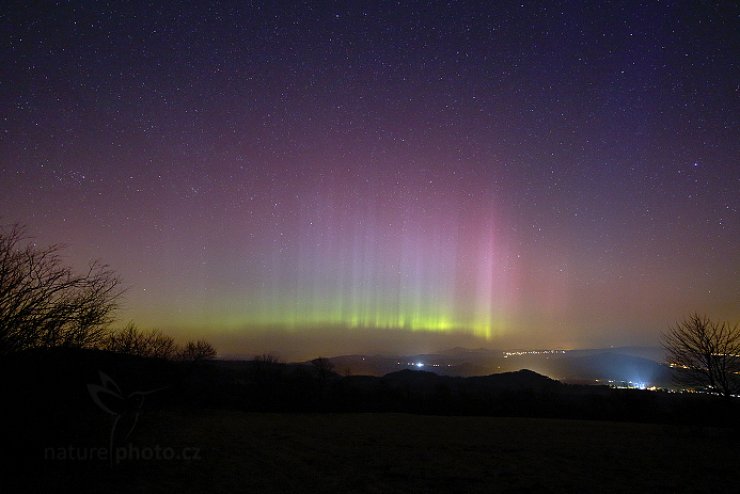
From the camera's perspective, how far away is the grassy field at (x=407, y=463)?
10234mm

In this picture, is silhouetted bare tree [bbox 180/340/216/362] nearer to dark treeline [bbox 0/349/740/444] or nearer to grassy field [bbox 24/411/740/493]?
dark treeline [bbox 0/349/740/444]

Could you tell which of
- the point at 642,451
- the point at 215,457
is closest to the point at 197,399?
the point at 215,457

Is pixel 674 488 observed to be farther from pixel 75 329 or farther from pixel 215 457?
pixel 75 329

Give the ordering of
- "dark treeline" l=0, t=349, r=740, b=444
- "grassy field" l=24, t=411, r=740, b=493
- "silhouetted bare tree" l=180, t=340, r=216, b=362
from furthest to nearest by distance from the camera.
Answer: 1. "silhouetted bare tree" l=180, t=340, r=216, b=362
2. "dark treeline" l=0, t=349, r=740, b=444
3. "grassy field" l=24, t=411, r=740, b=493

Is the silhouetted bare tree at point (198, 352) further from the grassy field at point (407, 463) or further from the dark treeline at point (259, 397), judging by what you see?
the grassy field at point (407, 463)

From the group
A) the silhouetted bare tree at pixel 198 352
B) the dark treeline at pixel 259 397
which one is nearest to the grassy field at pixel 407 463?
the dark treeline at pixel 259 397

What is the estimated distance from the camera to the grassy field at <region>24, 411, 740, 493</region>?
10234 millimetres

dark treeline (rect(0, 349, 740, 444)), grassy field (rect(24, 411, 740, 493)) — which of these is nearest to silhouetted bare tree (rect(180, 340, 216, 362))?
dark treeline (rect(0, 349, 740, 444))

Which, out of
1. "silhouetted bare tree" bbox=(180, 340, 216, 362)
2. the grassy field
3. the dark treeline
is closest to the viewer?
the grassy field

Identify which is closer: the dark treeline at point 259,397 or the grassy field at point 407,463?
the grassy field at point 407,463

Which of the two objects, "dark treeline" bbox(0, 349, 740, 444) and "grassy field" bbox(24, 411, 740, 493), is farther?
"dark treeline" bbox(0, 349, 740, 444)

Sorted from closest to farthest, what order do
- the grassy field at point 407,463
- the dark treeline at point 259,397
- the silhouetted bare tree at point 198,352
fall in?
1. the grassy field at point 407,463
2. the dark treeline at point 259,397
3. the silhouetted bare tree at point 198,352

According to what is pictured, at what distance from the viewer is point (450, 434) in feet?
66.4

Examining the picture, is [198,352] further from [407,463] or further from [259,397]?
[407,463]
